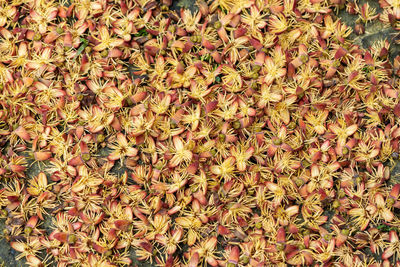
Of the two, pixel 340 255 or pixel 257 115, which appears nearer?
pixel 340 255

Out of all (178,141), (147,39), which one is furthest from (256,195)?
(147,39)

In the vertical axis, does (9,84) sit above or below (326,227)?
above

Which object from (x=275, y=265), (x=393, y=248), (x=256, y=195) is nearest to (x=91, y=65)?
(x=256, y=195)

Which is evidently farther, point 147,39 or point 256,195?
point 147,39

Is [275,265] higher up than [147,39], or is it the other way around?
[147,39]

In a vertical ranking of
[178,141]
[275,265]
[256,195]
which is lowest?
[275,265]

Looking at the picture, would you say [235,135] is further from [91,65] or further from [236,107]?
[91,65]

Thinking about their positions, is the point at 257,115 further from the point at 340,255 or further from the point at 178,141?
the point at 340,255
